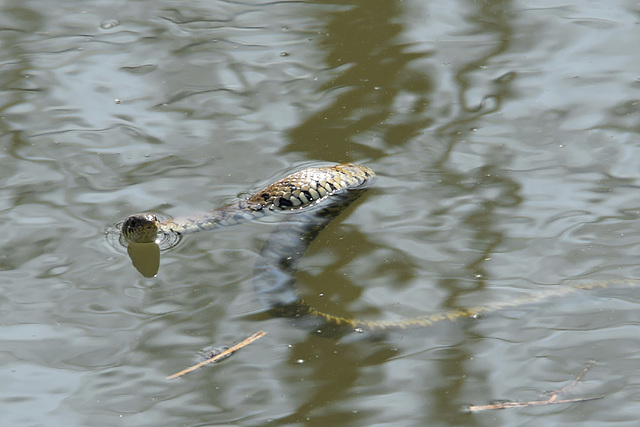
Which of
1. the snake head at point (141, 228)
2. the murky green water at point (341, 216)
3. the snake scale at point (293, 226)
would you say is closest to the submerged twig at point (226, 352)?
the murky green water at point (341, 216)

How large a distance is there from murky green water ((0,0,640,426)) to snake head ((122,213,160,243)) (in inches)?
7.0

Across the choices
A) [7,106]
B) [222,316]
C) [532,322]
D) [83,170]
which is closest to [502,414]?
[532,322]

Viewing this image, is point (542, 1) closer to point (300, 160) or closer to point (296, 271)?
point (300, 160)

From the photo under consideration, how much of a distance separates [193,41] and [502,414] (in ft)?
18.6

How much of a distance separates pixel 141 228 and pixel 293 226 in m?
1.13

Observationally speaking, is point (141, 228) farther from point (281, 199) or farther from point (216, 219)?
point (281, 199)

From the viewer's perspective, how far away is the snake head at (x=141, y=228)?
19.9 ft

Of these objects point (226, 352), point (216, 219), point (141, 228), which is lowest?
point (226, 352)

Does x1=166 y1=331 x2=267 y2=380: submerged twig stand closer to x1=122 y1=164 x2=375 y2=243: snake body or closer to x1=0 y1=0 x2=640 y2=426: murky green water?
x1=0 y1=0 x2=640 y2=426: murky green water

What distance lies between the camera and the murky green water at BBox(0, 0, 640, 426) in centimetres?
490

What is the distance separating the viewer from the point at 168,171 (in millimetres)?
6992

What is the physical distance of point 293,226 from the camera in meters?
6.47

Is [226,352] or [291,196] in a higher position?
[291,196]

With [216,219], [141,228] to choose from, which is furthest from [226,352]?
[216,219]
